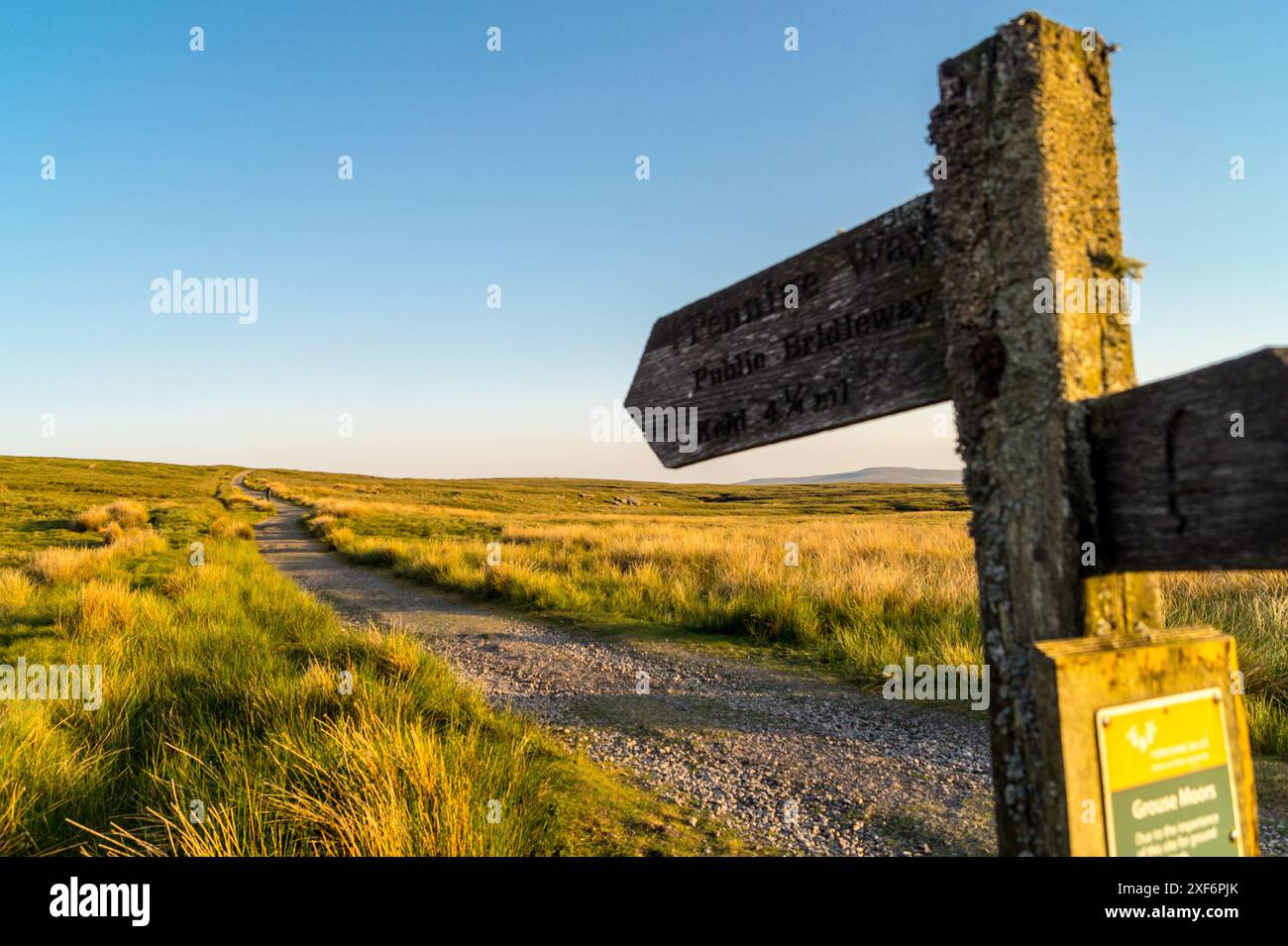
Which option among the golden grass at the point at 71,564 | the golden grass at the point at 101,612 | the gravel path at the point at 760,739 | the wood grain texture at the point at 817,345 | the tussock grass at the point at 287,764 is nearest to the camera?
the wood grain texture at the point at 817,345

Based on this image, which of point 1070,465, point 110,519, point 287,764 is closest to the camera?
point 1070,465

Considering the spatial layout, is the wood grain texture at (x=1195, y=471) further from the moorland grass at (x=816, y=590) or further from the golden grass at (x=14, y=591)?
the golden grass at (x=14, y=591)

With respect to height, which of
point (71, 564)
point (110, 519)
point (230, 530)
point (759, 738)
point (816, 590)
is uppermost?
point (110, 519)

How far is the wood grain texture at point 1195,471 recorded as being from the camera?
1.15 m

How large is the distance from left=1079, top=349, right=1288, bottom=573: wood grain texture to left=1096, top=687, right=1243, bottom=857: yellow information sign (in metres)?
0.33

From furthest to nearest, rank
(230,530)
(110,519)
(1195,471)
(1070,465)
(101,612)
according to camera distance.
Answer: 1. (110,519)
2. (230,530)
3. (101,612)
4. (1070,465)
5. (1195,471)

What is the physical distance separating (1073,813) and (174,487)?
75.5 meters

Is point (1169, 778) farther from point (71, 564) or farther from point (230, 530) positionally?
point (230, 530)

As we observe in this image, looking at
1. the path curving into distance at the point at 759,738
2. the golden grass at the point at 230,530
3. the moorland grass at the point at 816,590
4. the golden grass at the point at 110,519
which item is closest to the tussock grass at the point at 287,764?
the path curving into distance at the point at 759,738

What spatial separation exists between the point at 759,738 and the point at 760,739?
24mm

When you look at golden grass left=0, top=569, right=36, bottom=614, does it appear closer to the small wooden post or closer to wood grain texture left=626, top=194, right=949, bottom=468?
wood grain texture left=626, top=194, right=949, bottom=468

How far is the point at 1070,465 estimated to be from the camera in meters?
1.42

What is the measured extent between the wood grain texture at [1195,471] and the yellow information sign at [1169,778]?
331 mm

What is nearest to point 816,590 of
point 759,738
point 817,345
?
point 759,738
